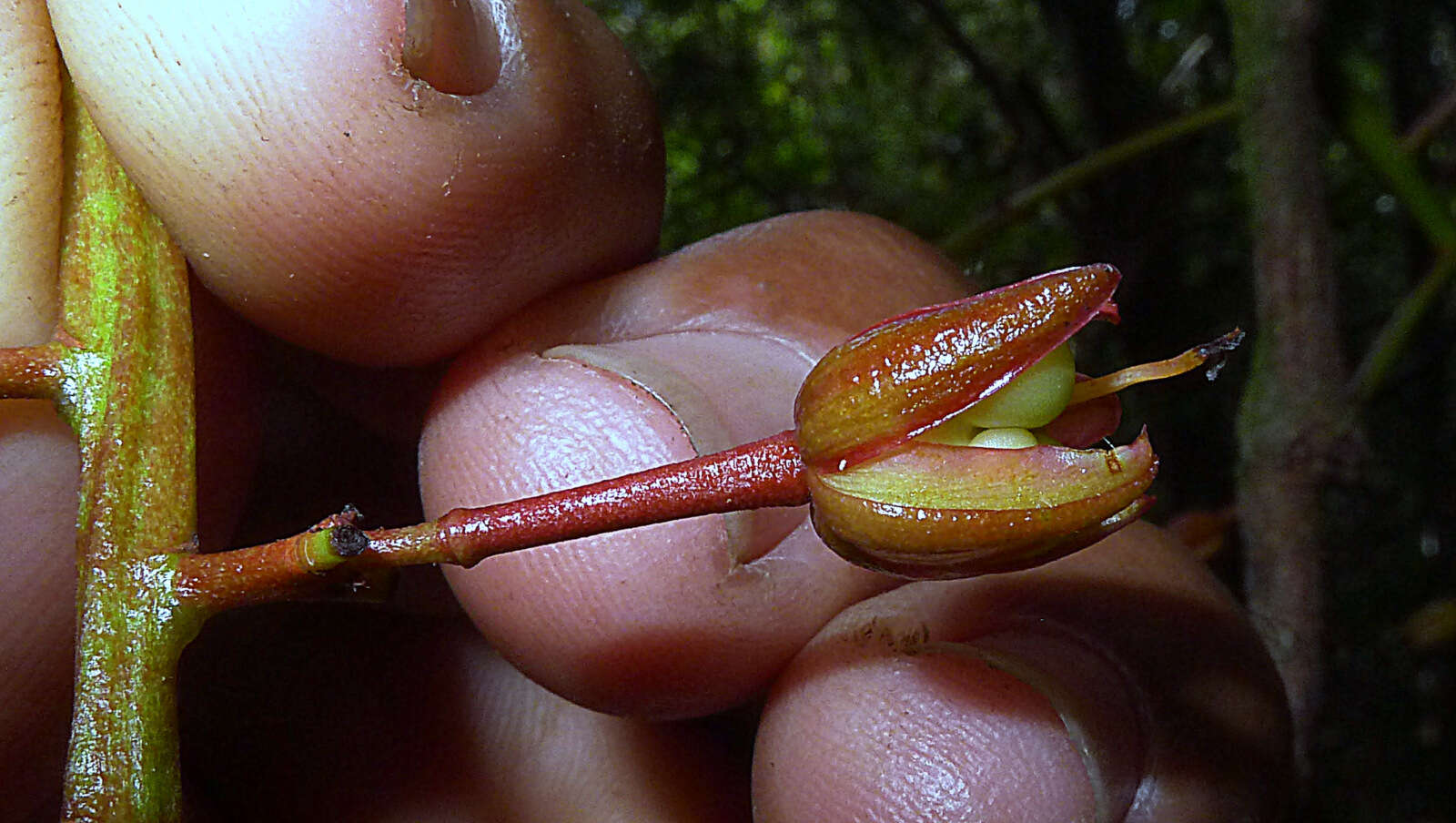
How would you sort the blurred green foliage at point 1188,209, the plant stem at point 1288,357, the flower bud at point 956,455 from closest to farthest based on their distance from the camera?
the flower bud at point 956,455
the plant stem at point 1288,357
the blurred green foliage at point 1188,209

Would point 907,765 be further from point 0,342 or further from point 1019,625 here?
point 0,342

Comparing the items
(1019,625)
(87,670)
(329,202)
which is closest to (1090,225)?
(1019,625)

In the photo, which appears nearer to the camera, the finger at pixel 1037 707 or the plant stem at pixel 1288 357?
the finger at pixel 1037 707

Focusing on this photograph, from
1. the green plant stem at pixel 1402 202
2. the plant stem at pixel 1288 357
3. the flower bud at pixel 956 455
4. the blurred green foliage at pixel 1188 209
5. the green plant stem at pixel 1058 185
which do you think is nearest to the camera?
the flower bud at pixel 956 455

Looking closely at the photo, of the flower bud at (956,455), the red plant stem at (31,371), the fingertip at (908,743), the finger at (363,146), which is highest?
the finger at (363,146)

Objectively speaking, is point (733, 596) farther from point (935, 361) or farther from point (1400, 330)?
point (1400, 330)

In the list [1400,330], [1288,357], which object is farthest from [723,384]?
[1400,330]

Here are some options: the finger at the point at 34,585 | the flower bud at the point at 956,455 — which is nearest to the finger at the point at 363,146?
the finger at the point at 34,585

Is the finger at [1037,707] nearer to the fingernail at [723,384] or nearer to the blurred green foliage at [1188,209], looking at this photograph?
the fingernail at [723,384]
